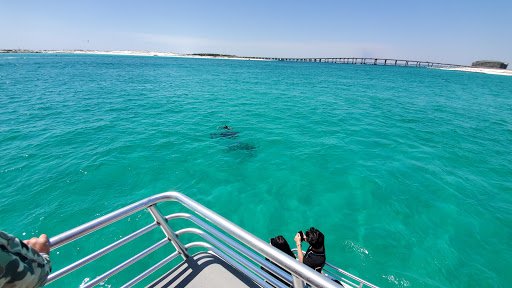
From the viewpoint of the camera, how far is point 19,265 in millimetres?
1488

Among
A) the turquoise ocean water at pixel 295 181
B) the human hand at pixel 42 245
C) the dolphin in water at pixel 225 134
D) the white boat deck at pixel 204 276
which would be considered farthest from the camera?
the dolphin in water at pixel 225 134

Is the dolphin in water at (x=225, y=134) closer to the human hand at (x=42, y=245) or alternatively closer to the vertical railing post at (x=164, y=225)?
the vertical railing post at (x=164, y=225)

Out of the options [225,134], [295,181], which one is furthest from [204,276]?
[225,134]

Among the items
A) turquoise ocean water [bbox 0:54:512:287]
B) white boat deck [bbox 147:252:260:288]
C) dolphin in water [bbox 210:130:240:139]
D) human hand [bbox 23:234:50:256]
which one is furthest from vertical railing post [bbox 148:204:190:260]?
dolphin in water [bbox 210:130:240:139]

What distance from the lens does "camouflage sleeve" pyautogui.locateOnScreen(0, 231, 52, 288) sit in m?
1.42

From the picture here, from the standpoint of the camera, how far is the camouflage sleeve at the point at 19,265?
142cm

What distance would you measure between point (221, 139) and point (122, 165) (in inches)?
204

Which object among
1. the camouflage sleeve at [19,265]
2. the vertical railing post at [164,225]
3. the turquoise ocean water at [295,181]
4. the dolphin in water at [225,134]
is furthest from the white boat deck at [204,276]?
the dolphin in water at [225,134]

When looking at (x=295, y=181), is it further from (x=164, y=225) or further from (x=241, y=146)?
(x=164, y=225)

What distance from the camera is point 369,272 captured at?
17.5ft

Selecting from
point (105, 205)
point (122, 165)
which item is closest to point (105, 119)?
point (122, 165)

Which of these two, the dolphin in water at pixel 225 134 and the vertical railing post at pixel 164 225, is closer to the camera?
the vertical railing post at pixel 164 225

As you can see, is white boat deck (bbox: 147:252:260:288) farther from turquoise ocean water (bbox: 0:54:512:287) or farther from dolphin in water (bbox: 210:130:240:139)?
dolphin in water (bbox: 210:130:240:139)

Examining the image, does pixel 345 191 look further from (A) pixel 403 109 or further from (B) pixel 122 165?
(A) pixel 403 109
